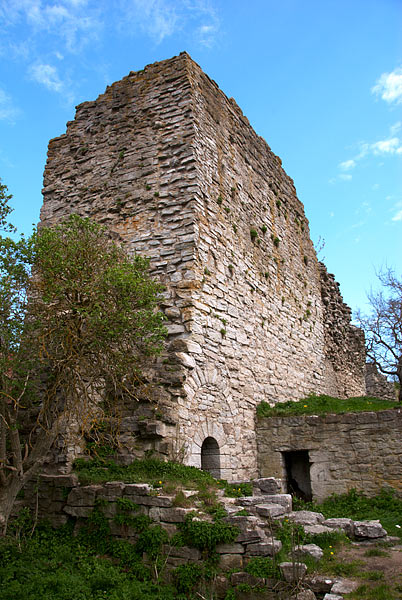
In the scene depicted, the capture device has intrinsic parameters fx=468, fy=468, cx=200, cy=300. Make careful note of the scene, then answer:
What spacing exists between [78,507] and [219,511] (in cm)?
222

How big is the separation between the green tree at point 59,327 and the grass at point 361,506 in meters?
4.93

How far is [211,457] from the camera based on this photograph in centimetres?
925

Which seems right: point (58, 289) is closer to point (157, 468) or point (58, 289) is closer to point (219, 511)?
point (157, 468)

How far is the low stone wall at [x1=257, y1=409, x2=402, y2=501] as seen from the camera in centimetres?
959

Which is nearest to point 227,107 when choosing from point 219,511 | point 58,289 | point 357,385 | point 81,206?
point 81,206

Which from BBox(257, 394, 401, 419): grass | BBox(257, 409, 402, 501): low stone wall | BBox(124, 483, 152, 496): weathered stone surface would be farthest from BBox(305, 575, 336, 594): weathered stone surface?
BBox(257, 394, 401, 419): grass

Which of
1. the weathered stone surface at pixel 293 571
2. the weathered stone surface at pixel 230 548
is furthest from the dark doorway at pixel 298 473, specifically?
the weathered stone surface at pixel 293 571

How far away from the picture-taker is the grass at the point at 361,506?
8.56m

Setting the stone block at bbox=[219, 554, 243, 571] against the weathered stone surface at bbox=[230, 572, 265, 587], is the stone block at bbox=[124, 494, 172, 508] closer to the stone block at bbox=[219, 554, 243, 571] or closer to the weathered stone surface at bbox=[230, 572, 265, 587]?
the stone block at bbox=[219, 554, 243, 571]

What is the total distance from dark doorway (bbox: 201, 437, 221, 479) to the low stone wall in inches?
70.8

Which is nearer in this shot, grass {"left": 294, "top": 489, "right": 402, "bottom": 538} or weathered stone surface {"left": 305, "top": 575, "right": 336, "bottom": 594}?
weathered stone surface {"left": 305, "top": 575, "right": 336, "bottom": 594}

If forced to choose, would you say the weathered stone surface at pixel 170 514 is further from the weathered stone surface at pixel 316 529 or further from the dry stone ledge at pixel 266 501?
the weathered stone surface at pixel 316 529

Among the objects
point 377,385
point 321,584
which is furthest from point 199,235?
point 377,385

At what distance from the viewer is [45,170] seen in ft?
41.9
